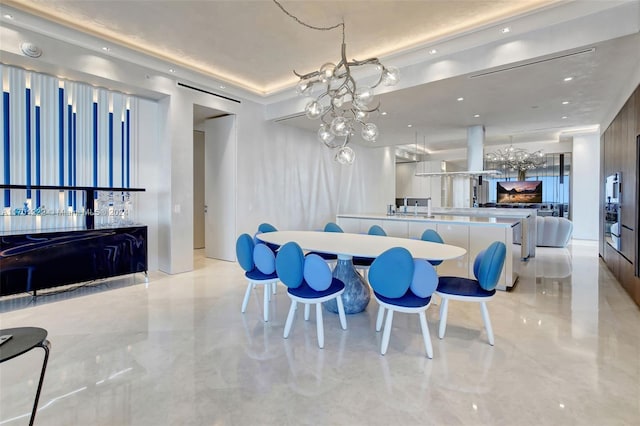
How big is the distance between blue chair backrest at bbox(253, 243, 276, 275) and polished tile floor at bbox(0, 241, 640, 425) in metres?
0.55

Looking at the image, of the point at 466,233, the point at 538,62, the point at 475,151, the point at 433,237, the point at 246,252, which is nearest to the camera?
the point at 246,252

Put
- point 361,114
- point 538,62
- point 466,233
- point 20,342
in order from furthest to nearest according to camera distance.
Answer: point 466,233
point 538,62
point 361,114
point 20,342

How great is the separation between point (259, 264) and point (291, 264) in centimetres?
56

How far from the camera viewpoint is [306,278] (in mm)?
2643

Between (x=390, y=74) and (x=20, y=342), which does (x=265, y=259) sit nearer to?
(x=20, y=342)

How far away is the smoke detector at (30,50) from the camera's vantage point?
3.60 metres

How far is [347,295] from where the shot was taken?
3369 millimetres

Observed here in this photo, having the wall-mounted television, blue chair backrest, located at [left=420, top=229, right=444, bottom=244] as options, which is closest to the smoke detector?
blue chair backrest, located at [left=420, top=229, right=444, bottom=244]

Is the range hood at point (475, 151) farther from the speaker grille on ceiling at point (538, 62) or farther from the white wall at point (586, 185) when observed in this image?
the white wall at point (586, 185)

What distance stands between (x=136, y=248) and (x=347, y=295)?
3176 mm

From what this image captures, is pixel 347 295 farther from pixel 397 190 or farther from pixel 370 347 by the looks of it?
pixel 397 190

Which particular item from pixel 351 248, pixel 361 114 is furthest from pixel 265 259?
pixel 361 114

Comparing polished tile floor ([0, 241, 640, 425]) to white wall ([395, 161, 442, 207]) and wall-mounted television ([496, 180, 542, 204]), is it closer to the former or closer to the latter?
white wall ([395, 161, 442, 207])

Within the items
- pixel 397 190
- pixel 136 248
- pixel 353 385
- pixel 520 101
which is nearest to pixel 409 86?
pixel 520 101
